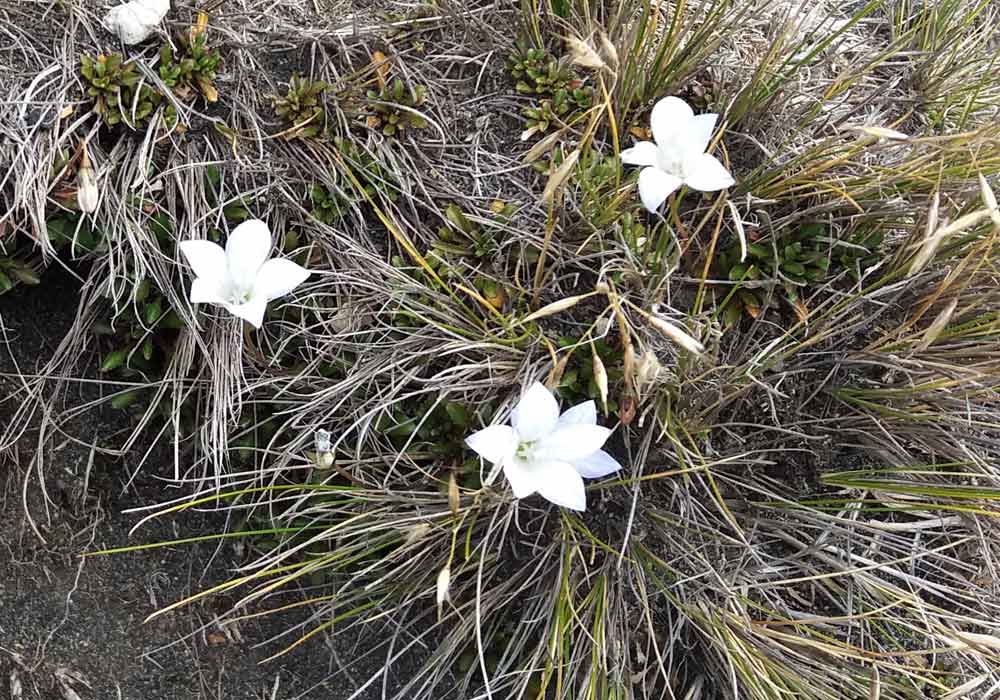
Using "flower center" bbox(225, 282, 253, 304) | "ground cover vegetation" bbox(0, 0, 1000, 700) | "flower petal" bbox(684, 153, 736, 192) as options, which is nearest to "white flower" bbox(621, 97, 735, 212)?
"flower petal" bbox(684, 153, 736, 192)

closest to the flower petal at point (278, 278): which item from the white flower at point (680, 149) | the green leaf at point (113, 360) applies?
the green leaf at point (113, 360)

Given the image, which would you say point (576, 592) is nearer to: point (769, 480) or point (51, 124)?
point (769, 480)

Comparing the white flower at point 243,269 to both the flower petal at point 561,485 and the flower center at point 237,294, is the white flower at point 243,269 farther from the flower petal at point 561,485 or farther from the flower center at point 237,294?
the flower petal at point 561,485

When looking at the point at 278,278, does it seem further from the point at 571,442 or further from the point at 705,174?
the point at 705,174

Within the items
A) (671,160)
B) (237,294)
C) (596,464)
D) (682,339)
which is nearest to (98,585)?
(237,294)

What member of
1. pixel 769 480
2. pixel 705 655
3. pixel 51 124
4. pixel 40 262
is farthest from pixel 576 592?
pixel 51 124

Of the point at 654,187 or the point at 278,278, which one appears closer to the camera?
the point at 654,187

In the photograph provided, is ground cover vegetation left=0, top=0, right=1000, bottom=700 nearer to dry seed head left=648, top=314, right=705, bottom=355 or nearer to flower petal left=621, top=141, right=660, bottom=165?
flower petal left=621, top=141, right=660, bottom=165
